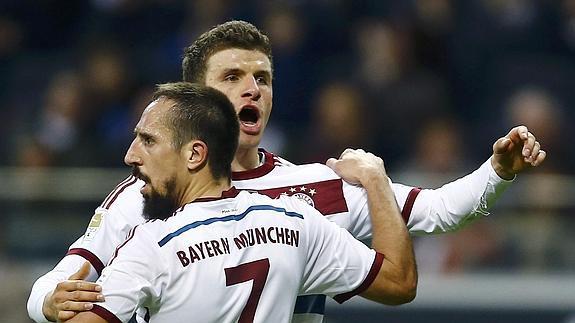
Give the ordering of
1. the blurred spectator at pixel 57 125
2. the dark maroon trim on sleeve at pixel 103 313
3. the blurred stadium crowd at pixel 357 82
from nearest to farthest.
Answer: the dark maroon trim on sleeve at pixel 103 313 → the blurred stadium crowd at pixel 357 82 → the blurred spectator at pixel 57 125

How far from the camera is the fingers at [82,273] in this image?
3.79m

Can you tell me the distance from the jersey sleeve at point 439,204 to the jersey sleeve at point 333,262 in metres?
0.51

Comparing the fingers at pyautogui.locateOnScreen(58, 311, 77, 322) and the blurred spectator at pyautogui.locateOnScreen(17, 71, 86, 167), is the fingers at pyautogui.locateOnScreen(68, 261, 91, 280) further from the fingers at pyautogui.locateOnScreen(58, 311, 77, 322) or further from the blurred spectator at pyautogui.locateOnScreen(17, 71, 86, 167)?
the blurred spectator at pyautogui.locateOnScreen(17, 71, 86, 167)

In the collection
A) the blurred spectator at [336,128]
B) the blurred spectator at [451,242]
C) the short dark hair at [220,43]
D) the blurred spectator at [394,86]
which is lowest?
the short dark hair at [220,43]

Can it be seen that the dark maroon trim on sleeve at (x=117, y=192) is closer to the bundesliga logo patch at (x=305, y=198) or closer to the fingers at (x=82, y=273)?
the fingers at (x=82, y=273)

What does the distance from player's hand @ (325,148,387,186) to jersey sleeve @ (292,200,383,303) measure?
0.48 meters

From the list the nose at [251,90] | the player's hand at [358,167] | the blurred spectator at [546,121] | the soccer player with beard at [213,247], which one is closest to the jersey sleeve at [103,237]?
the soccer player with beard at [213,247]

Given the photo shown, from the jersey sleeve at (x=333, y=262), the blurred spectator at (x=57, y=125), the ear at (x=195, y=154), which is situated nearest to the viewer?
the ear at (x=195, y=154)

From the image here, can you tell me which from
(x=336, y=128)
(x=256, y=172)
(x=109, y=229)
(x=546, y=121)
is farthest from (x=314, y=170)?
(x=546, y=121)

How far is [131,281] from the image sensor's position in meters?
3.37

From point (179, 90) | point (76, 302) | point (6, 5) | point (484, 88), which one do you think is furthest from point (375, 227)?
point (6, 5)

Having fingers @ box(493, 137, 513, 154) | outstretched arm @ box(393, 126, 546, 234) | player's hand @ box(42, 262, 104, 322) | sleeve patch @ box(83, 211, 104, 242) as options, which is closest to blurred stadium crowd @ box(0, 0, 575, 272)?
outstretched arm @ box(393, 126, 546, 234)

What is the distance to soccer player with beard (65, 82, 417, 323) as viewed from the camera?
3418mm

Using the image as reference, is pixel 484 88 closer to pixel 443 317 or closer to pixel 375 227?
pixel 443 317
